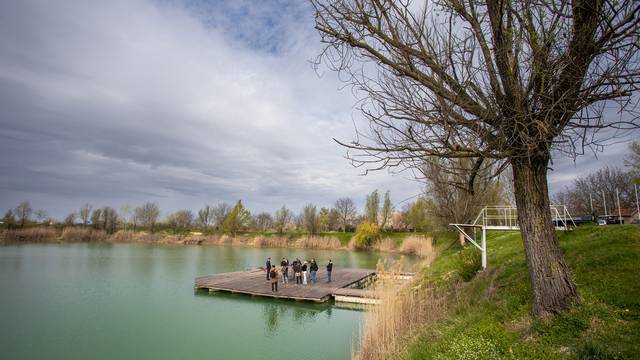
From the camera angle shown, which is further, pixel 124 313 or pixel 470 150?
pixel 124 313

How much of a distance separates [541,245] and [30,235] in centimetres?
6867

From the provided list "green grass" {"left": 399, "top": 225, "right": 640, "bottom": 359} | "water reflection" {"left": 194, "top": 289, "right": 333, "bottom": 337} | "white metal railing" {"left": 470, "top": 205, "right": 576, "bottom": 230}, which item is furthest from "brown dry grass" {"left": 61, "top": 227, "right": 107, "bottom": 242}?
"green grass" {"left": 399, "top": 225, "right": 640, "bottom": 359}

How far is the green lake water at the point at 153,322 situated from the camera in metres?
11.6

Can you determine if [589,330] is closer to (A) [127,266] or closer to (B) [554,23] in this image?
(B) [554,23]

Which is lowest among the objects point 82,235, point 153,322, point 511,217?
point 153,322

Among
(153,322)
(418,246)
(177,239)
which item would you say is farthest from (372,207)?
(153,322)

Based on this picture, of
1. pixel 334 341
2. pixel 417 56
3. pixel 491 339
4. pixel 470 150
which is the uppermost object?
pixel 417 56

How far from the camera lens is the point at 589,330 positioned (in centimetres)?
489

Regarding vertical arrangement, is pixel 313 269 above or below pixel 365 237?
below

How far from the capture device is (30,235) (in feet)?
180

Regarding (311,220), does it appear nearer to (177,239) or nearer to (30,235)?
(177,239)

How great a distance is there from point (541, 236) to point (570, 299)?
3.26ft

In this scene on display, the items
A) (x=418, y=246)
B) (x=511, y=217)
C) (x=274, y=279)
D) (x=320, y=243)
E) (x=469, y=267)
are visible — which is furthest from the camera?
(x=320, y=243)

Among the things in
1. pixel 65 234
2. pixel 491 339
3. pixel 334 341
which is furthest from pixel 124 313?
pixel 65 234
